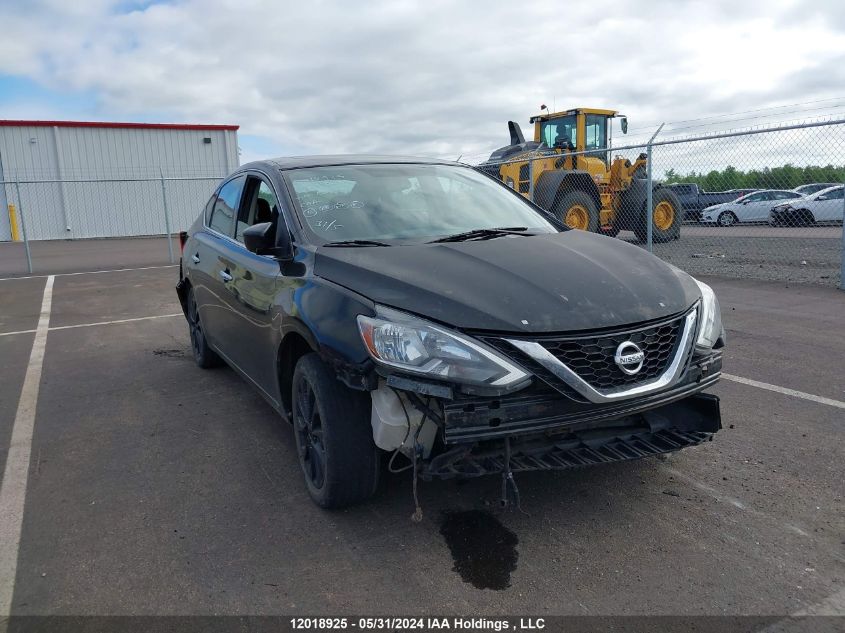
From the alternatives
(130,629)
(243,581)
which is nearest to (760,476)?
(243,581)

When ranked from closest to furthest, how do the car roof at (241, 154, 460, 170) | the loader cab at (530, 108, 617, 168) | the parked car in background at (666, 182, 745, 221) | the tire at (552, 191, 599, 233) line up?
the car roof at (241, 154, 460, 170) → the tire at (552, 191, 599, 233) → the loader cab at (530, 108, 617, 168) → the parked car in background at (666, 182, 745, 221)

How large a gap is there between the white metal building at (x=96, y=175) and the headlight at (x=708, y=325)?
25.6m

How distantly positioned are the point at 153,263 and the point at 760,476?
48.3 feet

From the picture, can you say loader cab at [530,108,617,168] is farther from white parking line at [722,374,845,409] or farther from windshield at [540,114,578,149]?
white parking line at [722,374,845,409]

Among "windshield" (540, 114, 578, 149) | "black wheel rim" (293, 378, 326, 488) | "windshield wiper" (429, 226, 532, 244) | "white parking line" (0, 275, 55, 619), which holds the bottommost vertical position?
"white parking line" (0, 275, 55, 619)

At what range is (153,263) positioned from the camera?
51.2 ft

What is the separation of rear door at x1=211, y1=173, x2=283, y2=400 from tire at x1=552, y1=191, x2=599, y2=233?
10.4 meters

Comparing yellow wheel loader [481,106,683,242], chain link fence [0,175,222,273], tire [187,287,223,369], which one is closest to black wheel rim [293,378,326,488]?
tire [187,287,223,369]

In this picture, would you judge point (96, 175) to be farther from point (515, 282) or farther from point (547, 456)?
point (547, 456)

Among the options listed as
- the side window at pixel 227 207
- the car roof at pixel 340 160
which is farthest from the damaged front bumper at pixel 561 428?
the side window at pixel 227 207

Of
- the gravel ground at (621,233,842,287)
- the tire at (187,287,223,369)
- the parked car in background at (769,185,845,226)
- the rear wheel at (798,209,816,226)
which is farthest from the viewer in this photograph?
the rear wheel at (798,209,816,226)

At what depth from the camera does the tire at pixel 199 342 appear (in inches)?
217

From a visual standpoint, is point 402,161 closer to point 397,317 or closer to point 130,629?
point 397,317

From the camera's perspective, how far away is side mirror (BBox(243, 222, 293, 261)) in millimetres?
3369
